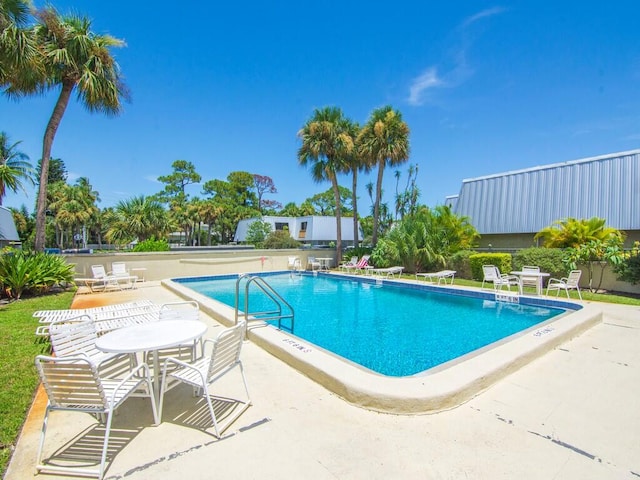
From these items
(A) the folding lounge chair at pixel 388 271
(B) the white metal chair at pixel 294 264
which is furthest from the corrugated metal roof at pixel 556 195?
(B) the white metal chair at pixel 294 264

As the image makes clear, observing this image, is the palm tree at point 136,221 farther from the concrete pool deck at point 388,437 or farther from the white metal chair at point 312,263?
the concrete pool deck at point 388,437

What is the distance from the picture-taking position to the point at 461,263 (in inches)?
539

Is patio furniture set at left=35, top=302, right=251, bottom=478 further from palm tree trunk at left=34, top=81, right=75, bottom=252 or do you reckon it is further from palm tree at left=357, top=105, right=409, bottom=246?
palm tree at left=357, top=105, right=409, bottom=246

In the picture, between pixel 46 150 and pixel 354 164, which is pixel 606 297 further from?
pixel 46 150

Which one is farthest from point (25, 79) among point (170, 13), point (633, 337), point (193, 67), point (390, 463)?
point (633, 337)

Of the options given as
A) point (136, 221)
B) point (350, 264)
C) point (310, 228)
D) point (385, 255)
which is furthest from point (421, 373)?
point (310, 228)

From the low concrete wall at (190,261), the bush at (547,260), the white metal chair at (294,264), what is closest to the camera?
the bush at (547,260)

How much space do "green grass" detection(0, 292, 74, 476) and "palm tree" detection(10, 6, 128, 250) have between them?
495 centimetres

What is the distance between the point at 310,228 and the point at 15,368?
31206mm

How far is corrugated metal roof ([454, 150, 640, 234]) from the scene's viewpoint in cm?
1396

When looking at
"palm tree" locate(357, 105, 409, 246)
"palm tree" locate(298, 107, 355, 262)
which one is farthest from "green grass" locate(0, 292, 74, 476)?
"palm tree" locate(357, 105, 409, 246)

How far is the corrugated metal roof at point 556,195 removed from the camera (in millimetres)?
13961

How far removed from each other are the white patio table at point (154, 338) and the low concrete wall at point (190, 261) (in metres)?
10.9

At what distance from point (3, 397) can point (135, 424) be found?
1592 mm
